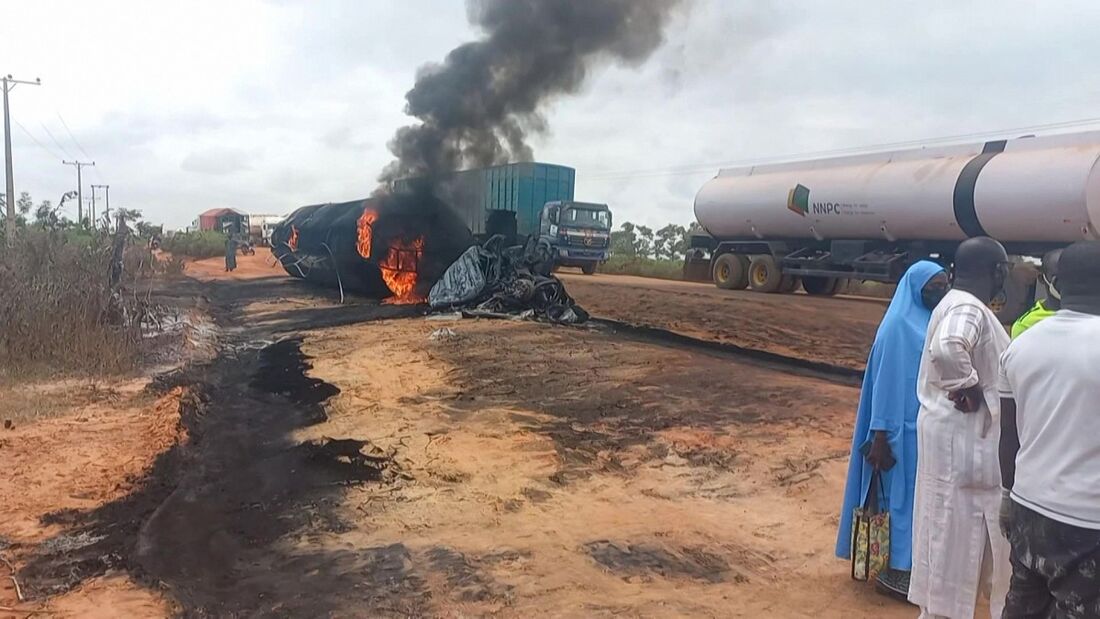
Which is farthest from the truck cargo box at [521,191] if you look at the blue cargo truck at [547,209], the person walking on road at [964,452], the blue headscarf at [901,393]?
the person walking on road at [964,452]

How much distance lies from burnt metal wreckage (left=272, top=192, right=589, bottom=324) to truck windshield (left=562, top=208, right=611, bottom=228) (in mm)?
7009

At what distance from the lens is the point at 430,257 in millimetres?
17797

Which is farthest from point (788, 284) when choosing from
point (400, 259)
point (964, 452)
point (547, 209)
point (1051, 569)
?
point (1051, 569)

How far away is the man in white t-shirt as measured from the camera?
221 cm

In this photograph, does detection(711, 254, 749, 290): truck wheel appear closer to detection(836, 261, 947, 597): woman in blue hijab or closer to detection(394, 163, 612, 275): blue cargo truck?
detection(394, 163, 612, 275): blue cargo truck

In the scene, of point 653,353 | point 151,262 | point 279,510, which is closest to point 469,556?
point 279,510

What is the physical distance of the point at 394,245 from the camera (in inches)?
695

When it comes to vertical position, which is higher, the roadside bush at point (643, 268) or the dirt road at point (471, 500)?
the roadside bush at point (643, 268)

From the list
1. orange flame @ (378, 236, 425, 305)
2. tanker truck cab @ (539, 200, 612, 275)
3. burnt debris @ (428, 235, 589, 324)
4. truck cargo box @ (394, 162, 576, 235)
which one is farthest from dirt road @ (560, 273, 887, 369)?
truck cargo box @ (394, 162, 576, 235)

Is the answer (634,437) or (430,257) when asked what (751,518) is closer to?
(634,437)

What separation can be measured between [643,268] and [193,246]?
76.8ft

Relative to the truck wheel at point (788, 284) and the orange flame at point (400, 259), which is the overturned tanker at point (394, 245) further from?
the truck wheel at point (788, 284)

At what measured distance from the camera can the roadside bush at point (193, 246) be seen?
38.8 metres

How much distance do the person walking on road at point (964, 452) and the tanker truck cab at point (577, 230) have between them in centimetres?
2186
